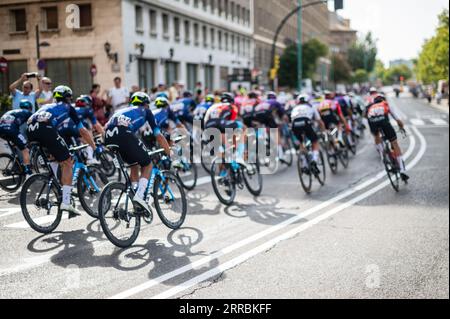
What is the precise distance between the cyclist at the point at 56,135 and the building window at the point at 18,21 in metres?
2.76

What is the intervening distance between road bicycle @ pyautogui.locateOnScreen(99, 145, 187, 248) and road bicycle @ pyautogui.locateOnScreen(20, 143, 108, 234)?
0.74 metres

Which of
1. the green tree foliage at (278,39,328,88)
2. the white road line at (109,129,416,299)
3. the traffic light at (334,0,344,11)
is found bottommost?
the white road line at (109,129,416,299)

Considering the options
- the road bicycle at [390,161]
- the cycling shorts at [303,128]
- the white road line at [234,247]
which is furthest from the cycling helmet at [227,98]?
the road bicycle at [390,161]

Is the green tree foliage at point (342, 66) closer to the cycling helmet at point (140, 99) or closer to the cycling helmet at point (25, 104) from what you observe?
the cycling helmet at point (140, 99)

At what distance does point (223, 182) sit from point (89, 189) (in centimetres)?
258

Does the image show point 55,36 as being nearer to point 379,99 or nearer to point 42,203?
point 42,203

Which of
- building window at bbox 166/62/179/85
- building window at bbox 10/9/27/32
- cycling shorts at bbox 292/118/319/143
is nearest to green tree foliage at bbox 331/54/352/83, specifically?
cycling shorts at bbox 292/118/319/143

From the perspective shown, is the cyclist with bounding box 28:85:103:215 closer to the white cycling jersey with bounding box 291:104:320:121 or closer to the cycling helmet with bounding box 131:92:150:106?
the cycling helmet with bounding box 131:92:150:106

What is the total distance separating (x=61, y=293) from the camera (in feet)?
15.8

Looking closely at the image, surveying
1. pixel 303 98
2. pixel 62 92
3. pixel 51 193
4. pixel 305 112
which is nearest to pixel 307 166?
pixel 305 112

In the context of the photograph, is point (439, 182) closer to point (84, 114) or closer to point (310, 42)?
point (84, 114)

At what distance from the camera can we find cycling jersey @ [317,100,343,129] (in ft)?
48.5

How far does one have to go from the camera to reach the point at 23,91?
13.1 feet

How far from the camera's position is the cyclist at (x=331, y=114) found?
14.8 meters
